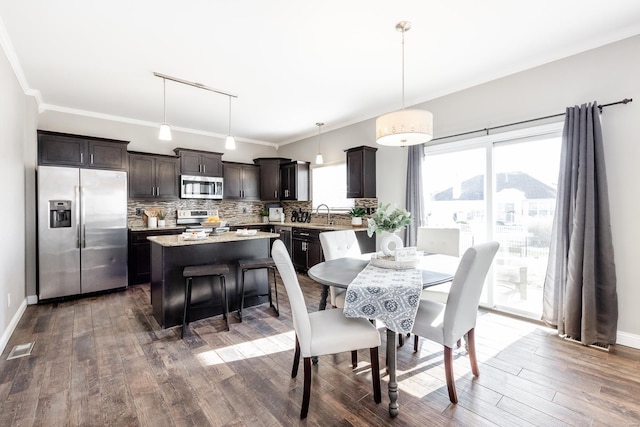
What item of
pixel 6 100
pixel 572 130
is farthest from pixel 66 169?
pixel 572 130

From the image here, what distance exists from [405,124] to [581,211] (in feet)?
6.46

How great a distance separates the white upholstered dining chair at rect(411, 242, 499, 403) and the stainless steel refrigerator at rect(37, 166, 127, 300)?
439 centimetres

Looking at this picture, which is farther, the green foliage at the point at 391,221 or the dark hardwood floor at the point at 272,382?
the green foliage at the point at 391,221

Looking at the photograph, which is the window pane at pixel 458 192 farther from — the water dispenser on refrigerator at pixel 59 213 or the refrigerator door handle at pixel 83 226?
the water dispenser on refrigerator at pixel 59 213

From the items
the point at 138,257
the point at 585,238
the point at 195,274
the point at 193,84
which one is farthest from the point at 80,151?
the point at 585,238

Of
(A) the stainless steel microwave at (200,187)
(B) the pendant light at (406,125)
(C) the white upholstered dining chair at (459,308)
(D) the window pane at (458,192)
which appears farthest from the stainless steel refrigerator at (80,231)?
(D) the window pane at (458,192)

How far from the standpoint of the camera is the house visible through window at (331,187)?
18.7 ft

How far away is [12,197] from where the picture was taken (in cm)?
312

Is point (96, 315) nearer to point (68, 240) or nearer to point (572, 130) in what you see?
point (68, 240)

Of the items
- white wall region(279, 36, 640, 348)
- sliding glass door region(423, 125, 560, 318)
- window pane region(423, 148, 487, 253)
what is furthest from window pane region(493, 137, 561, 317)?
white wall region(279, 36, 640, 348)

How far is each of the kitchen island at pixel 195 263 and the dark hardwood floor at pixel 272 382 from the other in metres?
0.30

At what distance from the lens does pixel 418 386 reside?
83.3 inches

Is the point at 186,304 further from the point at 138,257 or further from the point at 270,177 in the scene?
the point at 270,177

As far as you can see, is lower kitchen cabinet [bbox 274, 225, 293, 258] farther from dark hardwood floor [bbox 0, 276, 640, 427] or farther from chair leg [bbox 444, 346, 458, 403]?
chair leg [bbox 444, 346, 458, 403]
